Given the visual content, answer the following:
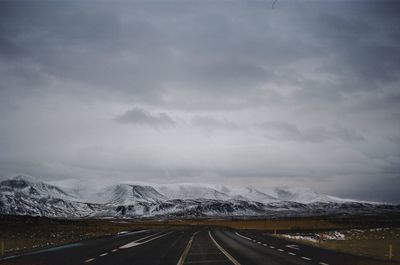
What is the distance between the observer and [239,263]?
67.4 feet

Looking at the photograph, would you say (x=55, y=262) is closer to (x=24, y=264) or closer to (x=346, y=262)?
(x=24, y=264)

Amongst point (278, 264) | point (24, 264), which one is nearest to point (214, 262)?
point (278, 264)

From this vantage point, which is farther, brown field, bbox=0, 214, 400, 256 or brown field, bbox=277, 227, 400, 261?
brown field, bbox=0, 214, 400, 256

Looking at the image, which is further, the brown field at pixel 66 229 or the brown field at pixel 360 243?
the brown field at pixel 66 229

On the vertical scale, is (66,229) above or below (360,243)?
above

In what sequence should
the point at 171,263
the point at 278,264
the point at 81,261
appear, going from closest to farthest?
the point at 278,264
the point at 171,263
the point at 81,261

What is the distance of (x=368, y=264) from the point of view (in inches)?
812

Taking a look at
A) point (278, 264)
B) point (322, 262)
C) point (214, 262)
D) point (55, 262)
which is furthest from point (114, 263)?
point (322, 262)

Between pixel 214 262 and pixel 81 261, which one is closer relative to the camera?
pixel 214 262

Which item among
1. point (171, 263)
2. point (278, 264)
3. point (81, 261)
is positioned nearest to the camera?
point (278, 264)

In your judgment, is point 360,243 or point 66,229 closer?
point 360,243

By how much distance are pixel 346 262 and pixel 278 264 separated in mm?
3273

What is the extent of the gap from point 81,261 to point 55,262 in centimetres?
115

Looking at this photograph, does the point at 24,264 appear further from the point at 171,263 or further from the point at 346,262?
the point at 346,262
